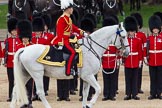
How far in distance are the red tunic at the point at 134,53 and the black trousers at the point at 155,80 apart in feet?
1.22

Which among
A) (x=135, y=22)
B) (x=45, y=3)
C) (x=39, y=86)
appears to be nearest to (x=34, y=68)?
(x=39, y=86)

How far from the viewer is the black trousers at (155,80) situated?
14.1 metres

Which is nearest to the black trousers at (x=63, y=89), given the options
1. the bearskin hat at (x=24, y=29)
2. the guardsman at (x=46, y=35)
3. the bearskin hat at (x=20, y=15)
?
the guardsman at (x=46, y=35)

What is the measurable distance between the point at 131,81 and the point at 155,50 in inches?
28.9

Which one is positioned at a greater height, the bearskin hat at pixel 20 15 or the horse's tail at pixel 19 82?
the bearskin hat at pixel 20 15

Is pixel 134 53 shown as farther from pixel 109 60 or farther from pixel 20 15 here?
pixel 20 15

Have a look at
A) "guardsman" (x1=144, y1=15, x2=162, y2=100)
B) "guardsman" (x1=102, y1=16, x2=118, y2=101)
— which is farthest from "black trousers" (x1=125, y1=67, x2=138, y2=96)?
"guardsman" (x1=144, y1=15, x2=162, y2=100)

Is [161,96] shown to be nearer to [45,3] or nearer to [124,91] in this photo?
[124,91]

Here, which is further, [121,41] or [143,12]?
[143,12]

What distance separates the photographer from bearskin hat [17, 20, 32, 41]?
13.3 metres

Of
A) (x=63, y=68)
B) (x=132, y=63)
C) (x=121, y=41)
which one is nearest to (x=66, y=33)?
(x=63, y=68)

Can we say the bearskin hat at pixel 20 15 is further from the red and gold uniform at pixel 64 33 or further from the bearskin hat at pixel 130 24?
the red and gold uniform at pixel 64 33

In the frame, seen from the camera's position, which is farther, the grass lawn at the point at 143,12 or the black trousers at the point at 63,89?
the grass lawn at the point at 143,12

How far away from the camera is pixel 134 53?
46.0 ft
